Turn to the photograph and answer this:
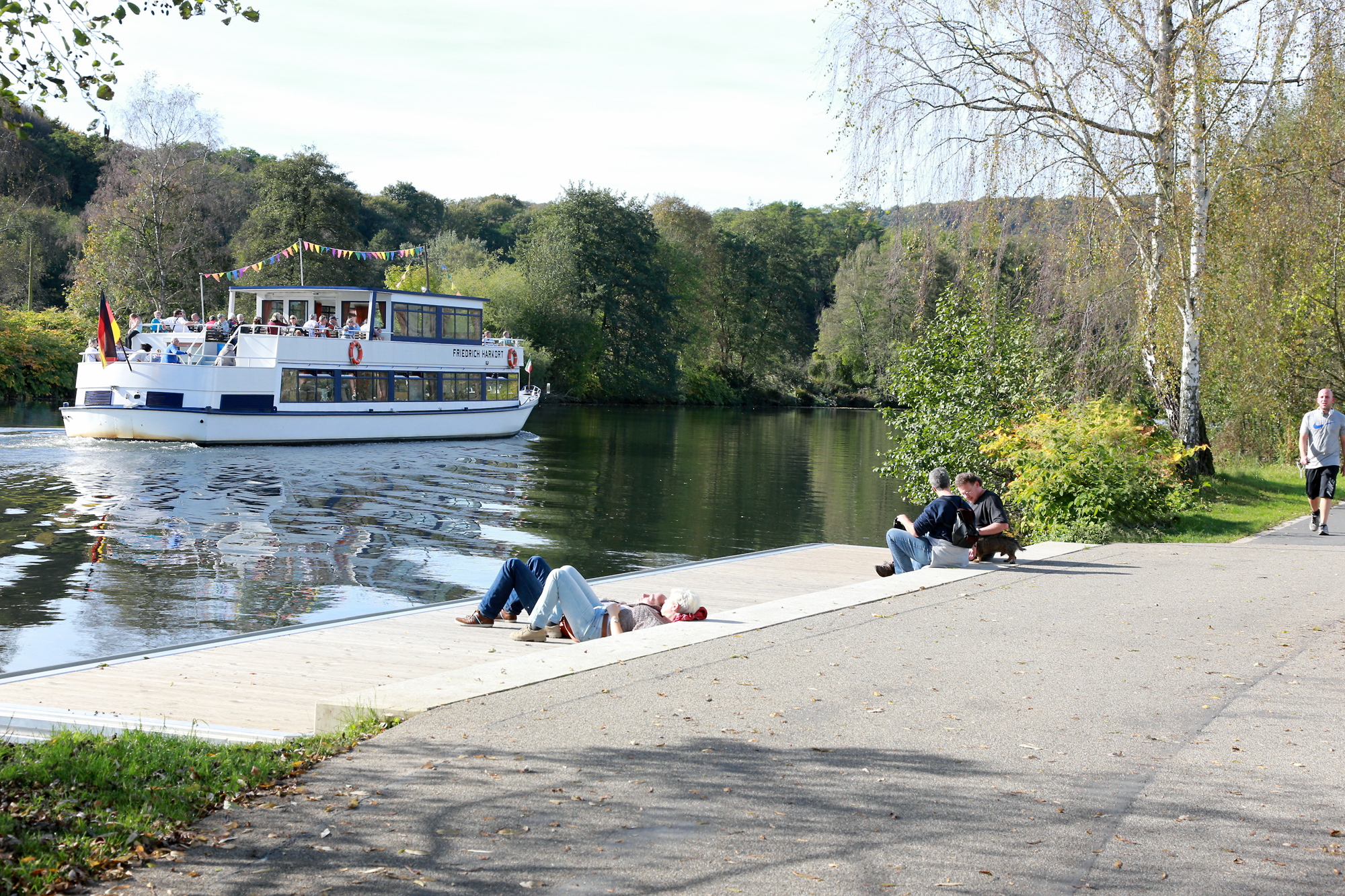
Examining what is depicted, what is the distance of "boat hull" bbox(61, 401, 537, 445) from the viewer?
34.6 metres

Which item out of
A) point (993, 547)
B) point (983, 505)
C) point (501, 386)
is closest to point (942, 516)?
point (993, 547)

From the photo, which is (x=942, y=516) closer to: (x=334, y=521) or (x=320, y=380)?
(x=334, y=521)

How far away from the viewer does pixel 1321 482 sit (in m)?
15.8

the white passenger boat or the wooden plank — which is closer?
the wooden plank

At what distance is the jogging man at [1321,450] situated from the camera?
15.7 m

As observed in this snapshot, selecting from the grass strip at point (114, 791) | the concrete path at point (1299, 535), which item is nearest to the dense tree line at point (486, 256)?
the concrete path at point (1299, 535)

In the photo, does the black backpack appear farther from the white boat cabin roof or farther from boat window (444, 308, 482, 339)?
boat window (444, 308, 482, 339)

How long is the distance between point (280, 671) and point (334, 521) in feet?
43.9

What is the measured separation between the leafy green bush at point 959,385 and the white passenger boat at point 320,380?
22817 millimetres

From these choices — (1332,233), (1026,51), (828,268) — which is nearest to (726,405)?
(828,268)

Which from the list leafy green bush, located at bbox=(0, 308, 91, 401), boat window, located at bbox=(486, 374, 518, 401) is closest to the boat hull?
boat window, located at bbox=(486, 374, 518, 401)

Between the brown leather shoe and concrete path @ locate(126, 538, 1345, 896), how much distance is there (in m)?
2.91

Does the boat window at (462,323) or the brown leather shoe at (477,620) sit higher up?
the boat window at (462,323)

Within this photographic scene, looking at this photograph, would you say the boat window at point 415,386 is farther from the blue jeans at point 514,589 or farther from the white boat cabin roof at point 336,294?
the blue jeans at point 514,589
